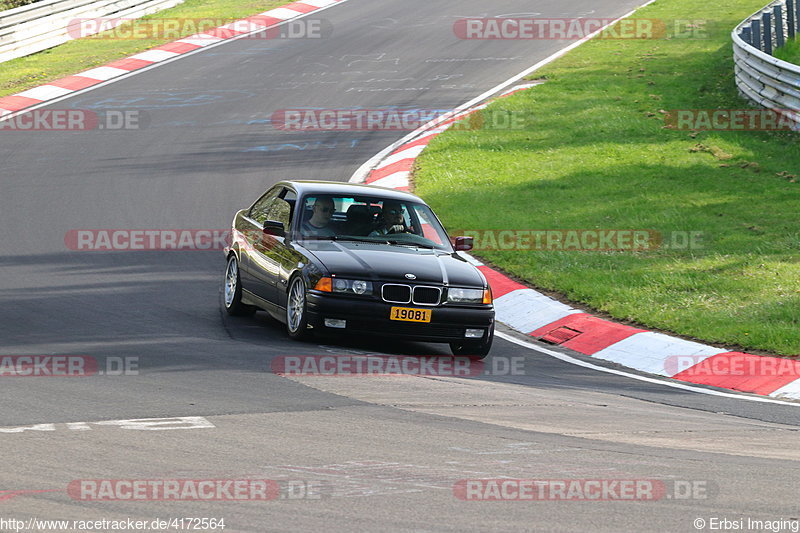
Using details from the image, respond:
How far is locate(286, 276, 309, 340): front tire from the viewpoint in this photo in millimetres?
10281

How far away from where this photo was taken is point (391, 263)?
10461 mm

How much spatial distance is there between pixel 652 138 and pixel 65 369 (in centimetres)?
1353

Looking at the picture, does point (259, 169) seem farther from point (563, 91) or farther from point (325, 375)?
point (325, 375)

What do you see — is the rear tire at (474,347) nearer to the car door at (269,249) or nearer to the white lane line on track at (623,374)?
the white lane line on track at (623,374)

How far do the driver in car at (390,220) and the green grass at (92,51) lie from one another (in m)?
14.9

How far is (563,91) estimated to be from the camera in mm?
23609

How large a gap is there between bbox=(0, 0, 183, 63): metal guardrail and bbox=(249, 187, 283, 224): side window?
16.5 meters

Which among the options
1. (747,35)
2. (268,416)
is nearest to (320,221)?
(268,416)

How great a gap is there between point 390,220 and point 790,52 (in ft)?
48.8

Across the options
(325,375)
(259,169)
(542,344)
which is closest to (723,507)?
(325,375)

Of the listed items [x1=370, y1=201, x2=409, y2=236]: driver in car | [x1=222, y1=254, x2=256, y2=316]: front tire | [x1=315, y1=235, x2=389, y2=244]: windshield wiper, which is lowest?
[x1=222, y1=254, x2=256, y2=316]: front tire

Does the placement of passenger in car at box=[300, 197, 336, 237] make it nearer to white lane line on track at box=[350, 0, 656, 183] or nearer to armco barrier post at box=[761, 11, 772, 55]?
white lane line on track at box=[350, 0, 656, 183]

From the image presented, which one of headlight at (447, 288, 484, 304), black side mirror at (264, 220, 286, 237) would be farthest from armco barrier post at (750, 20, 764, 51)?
black side mirror at (264, 220, 286, 237)

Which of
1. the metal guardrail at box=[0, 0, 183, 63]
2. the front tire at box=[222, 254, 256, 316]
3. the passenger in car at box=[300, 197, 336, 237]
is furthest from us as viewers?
the metal guardrail at box=[0, 0, 183, 63]
